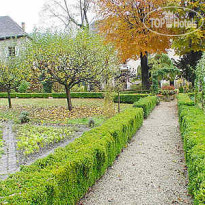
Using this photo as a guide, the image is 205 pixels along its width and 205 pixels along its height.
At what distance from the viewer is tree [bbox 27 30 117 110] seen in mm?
9297

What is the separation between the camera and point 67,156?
310 centimetres

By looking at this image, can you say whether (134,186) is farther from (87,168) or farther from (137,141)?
(137,141)

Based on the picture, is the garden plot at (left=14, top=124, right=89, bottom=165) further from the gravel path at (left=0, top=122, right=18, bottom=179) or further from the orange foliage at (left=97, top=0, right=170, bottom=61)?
the orange foliage at (left=97, top=0, right=170, bottom=61)

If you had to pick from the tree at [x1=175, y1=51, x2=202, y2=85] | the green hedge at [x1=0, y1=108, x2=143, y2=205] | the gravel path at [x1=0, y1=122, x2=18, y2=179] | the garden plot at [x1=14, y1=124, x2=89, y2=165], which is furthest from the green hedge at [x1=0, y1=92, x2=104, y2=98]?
the green hedge at [x1=0, y1=108, x2=143, y2=205]

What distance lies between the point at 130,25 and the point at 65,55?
722cm

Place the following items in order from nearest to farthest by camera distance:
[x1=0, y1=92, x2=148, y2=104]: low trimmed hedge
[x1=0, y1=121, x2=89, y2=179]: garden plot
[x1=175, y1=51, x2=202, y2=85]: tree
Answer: [x1=0, y1=121, x2=89, y2=179]: garden plot, [x1=0, y1=92, x2=148, y2=104]: low trimmed hedge, [x1=175, y1=51, x2=202, y2=85]: tree

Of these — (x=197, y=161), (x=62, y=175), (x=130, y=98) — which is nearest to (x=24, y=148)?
(x=62, y=175)

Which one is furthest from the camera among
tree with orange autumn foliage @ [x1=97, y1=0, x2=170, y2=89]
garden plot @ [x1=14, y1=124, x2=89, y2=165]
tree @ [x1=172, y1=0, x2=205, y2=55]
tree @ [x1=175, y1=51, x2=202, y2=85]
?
tree @ [x1=175, y1=51, x2=202, y2=85]

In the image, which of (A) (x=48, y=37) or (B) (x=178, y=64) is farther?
(B) (x=178, y=64)

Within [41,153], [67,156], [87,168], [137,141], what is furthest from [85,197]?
[137,141]

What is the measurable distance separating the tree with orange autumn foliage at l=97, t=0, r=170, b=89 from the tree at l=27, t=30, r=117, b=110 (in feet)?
16.5

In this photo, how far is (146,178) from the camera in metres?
3.88

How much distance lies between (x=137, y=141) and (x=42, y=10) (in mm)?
22207

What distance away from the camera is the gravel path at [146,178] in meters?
3.21
